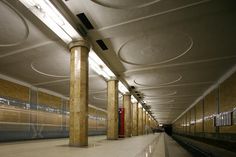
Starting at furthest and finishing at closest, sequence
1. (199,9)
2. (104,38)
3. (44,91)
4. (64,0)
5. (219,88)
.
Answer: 1. (44,91)
2. (219,88)
3. (104,38)
4. (199,9)
5. (64,0)

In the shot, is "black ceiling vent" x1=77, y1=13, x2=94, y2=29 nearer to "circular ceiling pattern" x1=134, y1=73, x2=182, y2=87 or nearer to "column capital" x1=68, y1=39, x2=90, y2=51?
"column capital" x1=68, y1=39, x2=90, y2=51

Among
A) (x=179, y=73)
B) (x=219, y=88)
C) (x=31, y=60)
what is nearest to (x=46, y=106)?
(x=31, y=60)

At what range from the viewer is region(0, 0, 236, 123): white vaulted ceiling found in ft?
25.2

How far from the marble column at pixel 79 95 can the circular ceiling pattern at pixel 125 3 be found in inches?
98.1

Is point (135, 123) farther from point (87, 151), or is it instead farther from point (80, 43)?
point (87, 151)

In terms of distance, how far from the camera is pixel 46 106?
2084cm

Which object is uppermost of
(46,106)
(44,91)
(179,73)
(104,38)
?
(104,38)

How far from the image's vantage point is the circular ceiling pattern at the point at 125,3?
289 inches

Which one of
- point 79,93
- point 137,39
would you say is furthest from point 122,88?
point 79,93

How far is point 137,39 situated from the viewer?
10273 mm

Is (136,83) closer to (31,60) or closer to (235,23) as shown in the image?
Answer: (31,60)

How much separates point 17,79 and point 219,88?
680 inches

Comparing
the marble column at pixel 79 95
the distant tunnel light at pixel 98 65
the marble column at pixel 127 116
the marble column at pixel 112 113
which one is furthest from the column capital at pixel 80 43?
the marble column at pixel 127 116

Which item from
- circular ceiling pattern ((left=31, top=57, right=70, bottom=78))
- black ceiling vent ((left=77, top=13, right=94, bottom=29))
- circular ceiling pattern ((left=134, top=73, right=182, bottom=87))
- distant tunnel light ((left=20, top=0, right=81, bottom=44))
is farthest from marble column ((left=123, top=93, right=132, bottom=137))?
black ceiling vent ((left=77, top=13, right=94, bottom=29))
